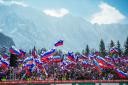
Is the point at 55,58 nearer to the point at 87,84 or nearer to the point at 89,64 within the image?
the point at 87,84

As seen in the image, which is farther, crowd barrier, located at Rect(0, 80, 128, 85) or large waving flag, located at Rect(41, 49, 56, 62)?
large waving flag, located at Rect(41, 49, 56, 62)

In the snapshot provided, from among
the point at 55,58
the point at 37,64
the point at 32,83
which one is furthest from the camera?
the point at 55,58

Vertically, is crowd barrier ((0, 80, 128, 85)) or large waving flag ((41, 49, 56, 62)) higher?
large waving flag ((41, 49, 56, 62))

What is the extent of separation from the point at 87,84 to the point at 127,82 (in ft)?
29.1

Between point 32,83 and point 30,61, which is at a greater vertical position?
point 30,61

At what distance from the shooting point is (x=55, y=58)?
162 feet

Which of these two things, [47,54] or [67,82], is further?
[67,82]

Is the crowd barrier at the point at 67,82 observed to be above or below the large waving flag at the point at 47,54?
below

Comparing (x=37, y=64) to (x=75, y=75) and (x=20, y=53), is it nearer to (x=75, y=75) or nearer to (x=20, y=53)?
(x=20, y=53)

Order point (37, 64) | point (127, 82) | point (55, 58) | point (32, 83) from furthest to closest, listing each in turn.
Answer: point (127, 82)
point (55, 58)
point (37, 64)
point (32, 83)

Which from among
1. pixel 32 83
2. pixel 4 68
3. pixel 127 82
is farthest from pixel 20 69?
pixel 127 82

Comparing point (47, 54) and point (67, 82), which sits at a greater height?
point (47, 54)

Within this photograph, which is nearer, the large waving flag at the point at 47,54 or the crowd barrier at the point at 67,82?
the crowd barrier at the point at 67,82

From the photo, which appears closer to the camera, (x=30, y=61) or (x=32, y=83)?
(x=32, y=83)
